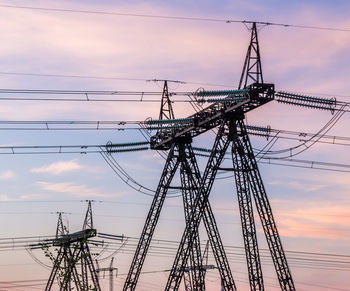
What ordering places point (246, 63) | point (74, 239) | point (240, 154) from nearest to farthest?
point (246, 63), point (240, 154), point (74, 239)

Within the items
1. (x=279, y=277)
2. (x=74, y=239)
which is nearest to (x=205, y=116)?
(x=279, y=277)

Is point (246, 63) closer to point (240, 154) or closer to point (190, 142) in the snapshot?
point (240, 154)

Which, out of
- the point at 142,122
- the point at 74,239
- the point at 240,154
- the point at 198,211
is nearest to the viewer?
the point at 240,154

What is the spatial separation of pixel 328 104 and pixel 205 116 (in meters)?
9.21

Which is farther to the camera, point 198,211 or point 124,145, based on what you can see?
point 124,145

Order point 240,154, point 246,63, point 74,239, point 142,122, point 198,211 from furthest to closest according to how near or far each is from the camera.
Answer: point 74,239 < point 142,122 < point 198,211 < point 240,154 < point 246,63

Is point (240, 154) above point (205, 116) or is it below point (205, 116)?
below

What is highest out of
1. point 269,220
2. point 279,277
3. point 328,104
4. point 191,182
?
point 328,104

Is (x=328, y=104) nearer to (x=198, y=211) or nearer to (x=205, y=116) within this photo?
(x=205, y=116)


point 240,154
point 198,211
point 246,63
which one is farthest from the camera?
point 198,211

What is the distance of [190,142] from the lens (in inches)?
2399

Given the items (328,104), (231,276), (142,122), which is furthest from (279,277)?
(142,122)

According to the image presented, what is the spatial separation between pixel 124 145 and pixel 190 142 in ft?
18.9

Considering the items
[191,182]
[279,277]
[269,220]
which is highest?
[191,182]
